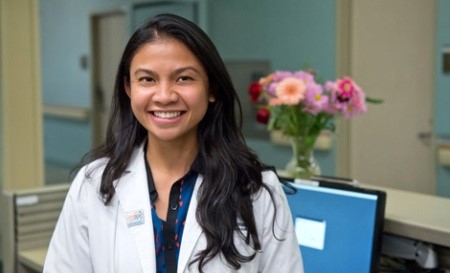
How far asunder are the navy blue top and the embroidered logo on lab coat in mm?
24

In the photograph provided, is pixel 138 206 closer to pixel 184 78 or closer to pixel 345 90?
pixel 184 78

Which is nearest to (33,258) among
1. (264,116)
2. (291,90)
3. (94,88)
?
(264,116)

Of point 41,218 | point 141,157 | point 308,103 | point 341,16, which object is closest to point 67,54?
point 341,16

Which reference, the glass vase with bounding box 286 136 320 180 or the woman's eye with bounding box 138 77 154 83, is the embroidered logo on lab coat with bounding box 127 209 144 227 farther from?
the glass vase with bounding box 286 136 320 180

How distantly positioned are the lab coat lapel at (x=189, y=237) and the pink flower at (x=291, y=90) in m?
0.72

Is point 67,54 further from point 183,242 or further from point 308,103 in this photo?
point 183,242

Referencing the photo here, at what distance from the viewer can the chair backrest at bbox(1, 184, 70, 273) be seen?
217cm

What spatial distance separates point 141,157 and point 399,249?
0.70 meters

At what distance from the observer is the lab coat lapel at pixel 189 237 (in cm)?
107

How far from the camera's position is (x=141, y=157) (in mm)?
1170

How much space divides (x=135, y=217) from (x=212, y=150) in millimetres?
177

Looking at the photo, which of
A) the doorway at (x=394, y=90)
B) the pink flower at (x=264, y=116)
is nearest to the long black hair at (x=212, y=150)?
the pink flower at (x=264, y=116)

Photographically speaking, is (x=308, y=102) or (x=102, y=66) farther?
(x=102, y=66)

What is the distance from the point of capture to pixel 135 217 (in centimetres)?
109
